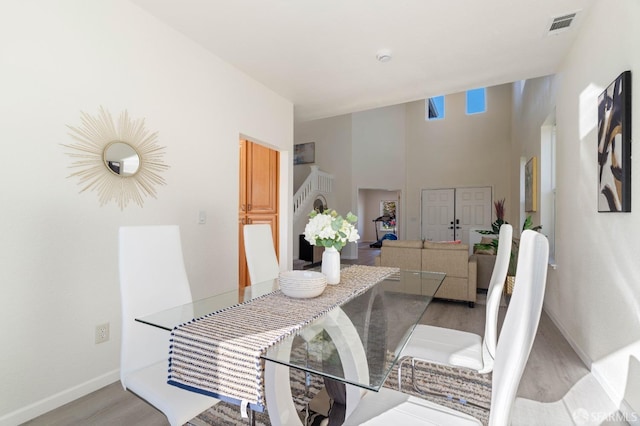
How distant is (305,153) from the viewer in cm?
912

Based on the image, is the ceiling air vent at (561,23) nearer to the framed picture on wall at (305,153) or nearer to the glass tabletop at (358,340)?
the glass tabletop at (358,340)

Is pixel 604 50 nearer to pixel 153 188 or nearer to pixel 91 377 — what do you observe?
pixel 153 188

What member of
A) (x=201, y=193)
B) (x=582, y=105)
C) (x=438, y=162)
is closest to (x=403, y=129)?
(x=438, y=162)

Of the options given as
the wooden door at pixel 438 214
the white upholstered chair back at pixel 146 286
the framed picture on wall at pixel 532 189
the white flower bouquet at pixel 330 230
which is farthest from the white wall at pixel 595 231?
the wooden door at pixel 438 214

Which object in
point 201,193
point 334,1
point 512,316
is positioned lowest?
point 512,316

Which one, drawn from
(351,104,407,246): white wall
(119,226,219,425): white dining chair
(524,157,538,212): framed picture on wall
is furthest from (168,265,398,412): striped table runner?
(351,104,407,246): white wall

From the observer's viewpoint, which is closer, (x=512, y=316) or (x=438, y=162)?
(x=512, y=316)

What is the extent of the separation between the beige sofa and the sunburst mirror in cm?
299

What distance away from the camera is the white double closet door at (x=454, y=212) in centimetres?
810

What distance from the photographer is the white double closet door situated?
8.10 m

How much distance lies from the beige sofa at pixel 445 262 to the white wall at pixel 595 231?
2.77ft

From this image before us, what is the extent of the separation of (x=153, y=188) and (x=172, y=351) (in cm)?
170

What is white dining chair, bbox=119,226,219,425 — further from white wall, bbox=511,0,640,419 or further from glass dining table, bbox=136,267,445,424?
white wall, bbox=511,0,640,419

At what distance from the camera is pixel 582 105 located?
2484mm
